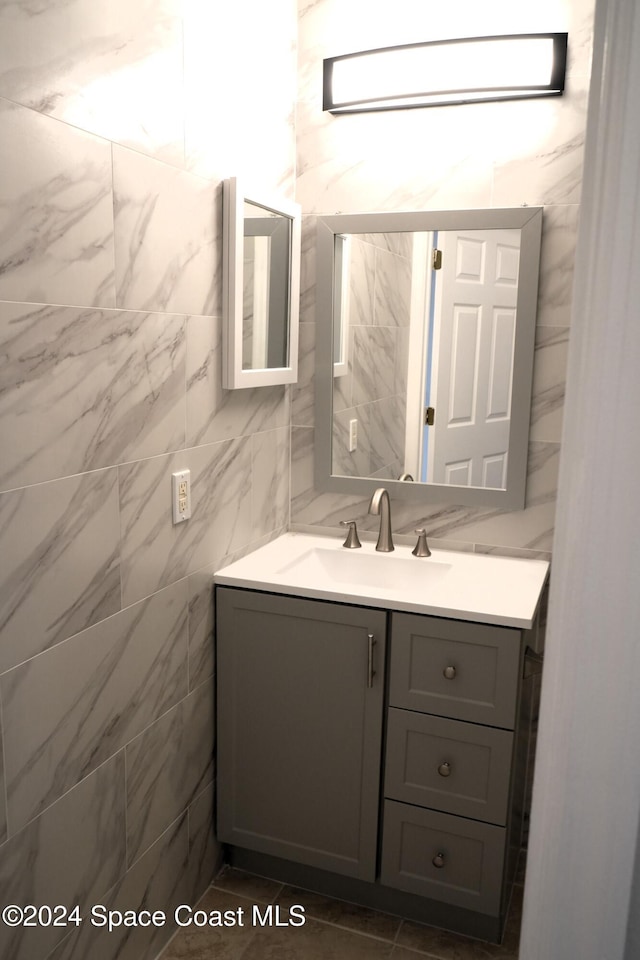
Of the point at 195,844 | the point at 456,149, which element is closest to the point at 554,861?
the point at 195,844

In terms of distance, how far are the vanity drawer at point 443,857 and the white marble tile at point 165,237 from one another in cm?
133

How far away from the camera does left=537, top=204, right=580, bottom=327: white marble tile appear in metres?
2.08

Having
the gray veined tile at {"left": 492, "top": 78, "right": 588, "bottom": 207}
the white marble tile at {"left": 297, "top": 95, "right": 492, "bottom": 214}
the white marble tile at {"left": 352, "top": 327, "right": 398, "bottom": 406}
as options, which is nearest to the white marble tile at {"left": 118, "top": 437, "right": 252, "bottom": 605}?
the white marble tile at {"left": 352, "top": 327, "right": 398, "bottom": 406}

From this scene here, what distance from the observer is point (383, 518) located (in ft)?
7.39

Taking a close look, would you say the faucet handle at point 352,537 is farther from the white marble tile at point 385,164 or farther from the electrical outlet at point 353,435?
the white marble tile at point 385,164

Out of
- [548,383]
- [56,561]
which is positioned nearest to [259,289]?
[548,383]

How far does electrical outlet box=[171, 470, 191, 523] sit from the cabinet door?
0.29m

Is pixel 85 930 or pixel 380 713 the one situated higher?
pixel 380 713

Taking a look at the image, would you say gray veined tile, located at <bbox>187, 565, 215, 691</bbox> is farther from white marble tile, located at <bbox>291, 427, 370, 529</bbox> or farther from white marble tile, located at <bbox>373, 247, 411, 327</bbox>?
white marble tile, located at <bbox>373, 247, 411, 327</bbox>

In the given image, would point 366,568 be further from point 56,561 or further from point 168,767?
point 56,561

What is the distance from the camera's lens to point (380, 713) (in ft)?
6.31

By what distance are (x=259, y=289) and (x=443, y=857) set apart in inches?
59.2

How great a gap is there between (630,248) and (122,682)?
1348 millimetres

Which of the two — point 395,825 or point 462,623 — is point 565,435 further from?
point 395,825
